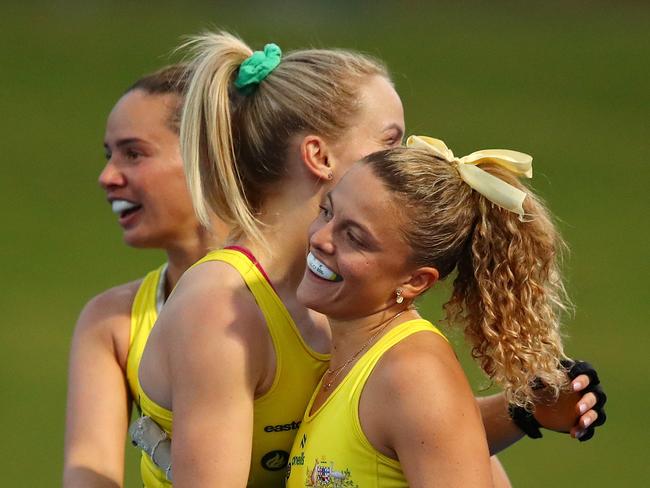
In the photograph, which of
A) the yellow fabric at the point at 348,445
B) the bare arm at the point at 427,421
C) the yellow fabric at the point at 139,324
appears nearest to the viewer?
the bare arm at the point at 427,421

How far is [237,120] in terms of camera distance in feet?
12.4

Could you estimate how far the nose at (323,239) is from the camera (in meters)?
3.37

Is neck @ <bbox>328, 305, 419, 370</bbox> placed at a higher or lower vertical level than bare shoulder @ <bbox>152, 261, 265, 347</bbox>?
lower

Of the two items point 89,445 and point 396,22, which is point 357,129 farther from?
point 396,22

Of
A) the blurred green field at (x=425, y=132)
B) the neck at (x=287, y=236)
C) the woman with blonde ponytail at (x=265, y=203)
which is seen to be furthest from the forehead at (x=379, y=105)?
the blurred green field at (x=425, y=132)

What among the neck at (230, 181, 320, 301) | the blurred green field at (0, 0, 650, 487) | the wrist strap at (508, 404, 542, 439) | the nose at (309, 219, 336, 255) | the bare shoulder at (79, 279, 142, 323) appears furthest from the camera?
the blurred green field at (0, 0, 650, 487)

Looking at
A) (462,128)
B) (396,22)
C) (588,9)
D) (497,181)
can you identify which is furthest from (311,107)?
(588,9)

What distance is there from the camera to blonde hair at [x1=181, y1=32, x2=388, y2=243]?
145 inches

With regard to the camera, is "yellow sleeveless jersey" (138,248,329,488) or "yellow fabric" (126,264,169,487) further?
"yellow fabric" (126,264,169,487)

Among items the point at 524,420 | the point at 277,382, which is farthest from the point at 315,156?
the point at 524,420

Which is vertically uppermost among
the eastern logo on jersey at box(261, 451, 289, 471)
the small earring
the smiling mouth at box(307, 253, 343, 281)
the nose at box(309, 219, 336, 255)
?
the nose at box(309, 219, 336, 255)

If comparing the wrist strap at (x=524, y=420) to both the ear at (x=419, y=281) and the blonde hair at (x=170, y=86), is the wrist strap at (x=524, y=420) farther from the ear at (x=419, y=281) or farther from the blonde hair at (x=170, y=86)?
the blonde hair at (x=170, y=86)

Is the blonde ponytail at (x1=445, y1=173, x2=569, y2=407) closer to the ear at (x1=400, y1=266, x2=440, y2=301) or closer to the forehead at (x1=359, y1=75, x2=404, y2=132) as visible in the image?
the ear at (x1=400, y1=266, x2=440, y2=301)

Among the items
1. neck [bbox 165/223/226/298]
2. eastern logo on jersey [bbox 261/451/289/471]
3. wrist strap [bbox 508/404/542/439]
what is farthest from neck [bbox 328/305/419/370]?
neck [bbox 165/223/226/298]
